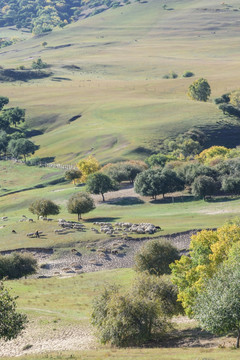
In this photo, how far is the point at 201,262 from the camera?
5209 cm

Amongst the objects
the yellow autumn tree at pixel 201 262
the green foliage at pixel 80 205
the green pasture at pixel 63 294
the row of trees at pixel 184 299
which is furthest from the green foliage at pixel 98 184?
the row of trees at pixel 184 299

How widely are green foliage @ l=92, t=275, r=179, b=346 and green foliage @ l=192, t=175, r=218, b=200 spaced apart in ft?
213

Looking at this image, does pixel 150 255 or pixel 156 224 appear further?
pixel 156 224

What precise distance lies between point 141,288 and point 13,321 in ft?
41.5

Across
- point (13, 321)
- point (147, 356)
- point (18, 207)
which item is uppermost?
point (13, 321)

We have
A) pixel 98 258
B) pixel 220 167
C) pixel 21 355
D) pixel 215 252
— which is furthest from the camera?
pixel 220 167

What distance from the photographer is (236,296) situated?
1502 inches

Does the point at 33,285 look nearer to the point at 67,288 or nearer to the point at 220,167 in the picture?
the point at 67,288

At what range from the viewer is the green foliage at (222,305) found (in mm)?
38000

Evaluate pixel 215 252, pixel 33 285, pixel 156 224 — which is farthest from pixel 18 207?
pixel 215 252

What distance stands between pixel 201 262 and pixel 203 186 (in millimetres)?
58440

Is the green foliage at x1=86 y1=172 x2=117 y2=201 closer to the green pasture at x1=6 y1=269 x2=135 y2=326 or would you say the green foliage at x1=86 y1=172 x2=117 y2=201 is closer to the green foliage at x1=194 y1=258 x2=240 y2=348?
the green pasture at x1=6 y1=269 x2=135 y2=326

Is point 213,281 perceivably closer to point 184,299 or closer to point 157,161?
point 184,299

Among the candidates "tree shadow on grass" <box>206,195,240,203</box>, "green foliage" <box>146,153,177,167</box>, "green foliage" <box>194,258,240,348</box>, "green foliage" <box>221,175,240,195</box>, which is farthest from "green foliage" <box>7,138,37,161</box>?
"green foliage" <box>194,258,240,348</box>
